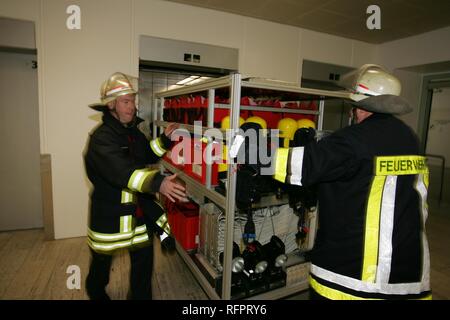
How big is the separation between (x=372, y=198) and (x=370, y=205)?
33mm

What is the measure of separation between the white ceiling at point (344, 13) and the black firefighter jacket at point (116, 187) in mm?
2584

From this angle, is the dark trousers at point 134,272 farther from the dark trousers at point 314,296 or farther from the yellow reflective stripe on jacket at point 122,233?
the dark trousers at point 314,296

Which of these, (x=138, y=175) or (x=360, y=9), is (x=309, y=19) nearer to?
(x=360, y=9)

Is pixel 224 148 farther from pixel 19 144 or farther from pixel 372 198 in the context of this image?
pixel 19 144

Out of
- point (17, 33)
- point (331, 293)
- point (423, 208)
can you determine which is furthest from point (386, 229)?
point (17, 33)

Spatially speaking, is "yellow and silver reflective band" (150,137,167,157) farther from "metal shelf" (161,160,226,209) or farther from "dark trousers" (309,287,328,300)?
"dark trousers" (309,287,328,300)

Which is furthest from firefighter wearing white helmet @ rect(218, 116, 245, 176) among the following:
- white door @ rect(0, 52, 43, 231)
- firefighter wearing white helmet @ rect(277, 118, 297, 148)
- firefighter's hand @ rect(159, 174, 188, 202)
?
white door @ rect(0, 52, 43, 231)

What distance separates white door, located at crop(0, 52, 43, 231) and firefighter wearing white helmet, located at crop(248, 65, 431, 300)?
11.7 ft

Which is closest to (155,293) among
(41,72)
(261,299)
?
(261,299)

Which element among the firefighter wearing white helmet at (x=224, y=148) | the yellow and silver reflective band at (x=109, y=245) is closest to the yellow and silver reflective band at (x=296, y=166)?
the firefighter wearing white helmet at (x=224, y=148)

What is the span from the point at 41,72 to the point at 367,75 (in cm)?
337

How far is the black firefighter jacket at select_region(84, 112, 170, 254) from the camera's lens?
1.60 metres

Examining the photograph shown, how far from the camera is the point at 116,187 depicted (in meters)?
1.82

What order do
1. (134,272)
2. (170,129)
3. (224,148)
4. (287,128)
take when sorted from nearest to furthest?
(134,272)
(224,148)
(287,128)
(170,129)
